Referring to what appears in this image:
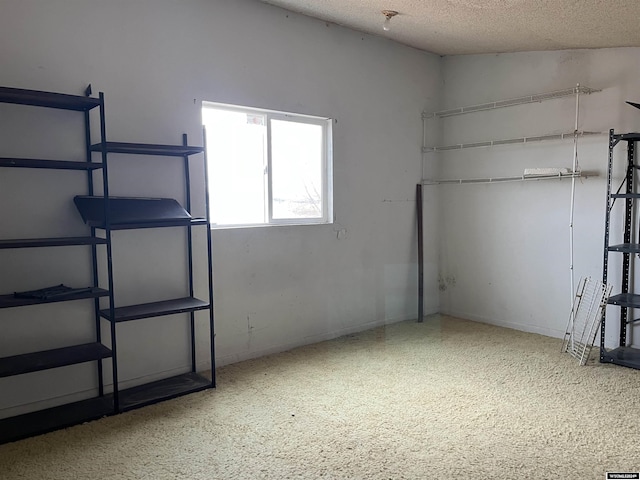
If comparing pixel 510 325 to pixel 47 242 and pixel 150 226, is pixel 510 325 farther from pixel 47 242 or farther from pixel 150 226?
pixel 47 242

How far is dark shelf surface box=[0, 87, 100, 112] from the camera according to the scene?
2.40 meters

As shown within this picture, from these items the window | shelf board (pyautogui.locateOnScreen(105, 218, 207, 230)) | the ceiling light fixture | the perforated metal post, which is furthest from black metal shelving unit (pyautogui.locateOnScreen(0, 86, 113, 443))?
the perforated metal post

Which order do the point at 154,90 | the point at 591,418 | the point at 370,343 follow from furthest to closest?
the point at 370,343 < the point at 154,90 < the point at 591,418

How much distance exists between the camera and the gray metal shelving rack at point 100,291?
8.16ft

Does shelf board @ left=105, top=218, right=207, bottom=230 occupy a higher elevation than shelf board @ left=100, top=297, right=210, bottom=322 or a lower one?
higher

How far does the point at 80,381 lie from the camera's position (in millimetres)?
2918

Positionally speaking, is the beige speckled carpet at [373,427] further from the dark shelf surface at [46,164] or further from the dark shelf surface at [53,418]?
the dark shelf surface at [46,164]

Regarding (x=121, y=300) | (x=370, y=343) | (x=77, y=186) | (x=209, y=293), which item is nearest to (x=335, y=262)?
(x=370, y=343)

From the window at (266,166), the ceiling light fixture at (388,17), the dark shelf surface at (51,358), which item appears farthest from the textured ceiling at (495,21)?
the dark shelf surface at (51,358)

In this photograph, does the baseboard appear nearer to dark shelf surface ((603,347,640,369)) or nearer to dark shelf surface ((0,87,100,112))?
dark shelf surface ((603,347,640,369))

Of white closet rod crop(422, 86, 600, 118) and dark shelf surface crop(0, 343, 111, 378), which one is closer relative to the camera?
dark shelf surface crop(0, 343, 111, 378)

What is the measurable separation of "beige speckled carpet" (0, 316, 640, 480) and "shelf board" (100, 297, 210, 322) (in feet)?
1.76

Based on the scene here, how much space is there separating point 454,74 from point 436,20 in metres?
1.40

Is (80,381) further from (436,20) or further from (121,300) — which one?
(436,20)
